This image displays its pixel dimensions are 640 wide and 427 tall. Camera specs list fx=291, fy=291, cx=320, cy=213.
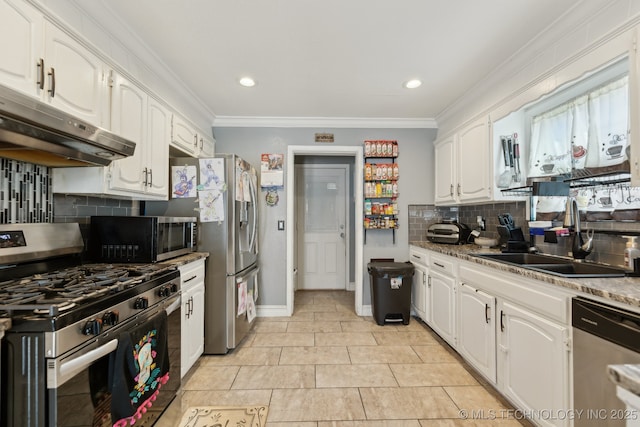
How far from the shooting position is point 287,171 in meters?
3.41

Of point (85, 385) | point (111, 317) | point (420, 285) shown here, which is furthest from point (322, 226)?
point (85, 385)

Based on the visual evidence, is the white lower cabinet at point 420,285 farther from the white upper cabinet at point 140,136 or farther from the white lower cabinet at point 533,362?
the white upper cabinet at point 140,136

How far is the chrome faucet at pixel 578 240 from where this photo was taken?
1.78m

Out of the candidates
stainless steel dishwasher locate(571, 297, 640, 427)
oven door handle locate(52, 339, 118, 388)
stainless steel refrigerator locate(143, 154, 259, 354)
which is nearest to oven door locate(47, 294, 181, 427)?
oven door handle locate(52, 339, 118, 388)

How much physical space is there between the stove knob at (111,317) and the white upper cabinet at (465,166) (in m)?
2.62

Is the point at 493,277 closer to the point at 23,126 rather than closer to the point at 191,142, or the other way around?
the point at 23,126

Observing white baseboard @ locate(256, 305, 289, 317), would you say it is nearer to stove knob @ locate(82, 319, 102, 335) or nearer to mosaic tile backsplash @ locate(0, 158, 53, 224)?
mosaic tile backsplash @ locate(0, 158, 53, 224)

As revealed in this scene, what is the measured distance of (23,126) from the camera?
44.1 inches

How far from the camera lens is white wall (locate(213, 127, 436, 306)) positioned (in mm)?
3430

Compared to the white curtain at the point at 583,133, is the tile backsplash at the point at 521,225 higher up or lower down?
lower down

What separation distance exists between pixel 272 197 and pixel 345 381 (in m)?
2.06

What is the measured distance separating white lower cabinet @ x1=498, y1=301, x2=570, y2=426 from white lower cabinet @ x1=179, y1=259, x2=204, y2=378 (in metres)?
2.07

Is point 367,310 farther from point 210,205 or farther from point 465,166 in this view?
point 210,205

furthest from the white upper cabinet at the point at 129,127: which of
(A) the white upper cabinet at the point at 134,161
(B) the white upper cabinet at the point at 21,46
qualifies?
(B) the white upper cabinet at the point at 21,46
